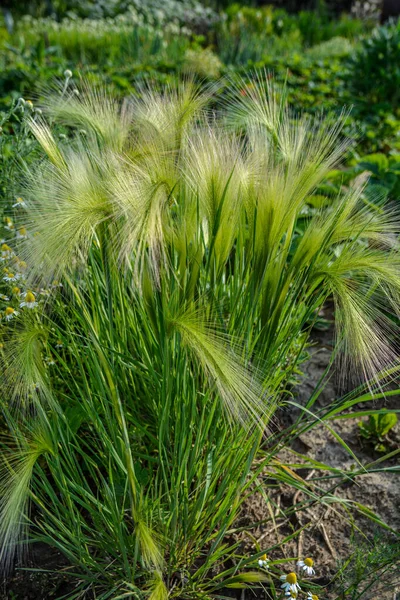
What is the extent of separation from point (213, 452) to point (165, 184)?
0.67m

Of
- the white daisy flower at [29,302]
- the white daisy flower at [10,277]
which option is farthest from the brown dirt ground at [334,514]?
the white daisy flower at [10,277]

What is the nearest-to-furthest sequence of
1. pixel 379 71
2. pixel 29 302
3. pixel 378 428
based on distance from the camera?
pixel 29 302 < pixel 378 428 < pixel 379 71

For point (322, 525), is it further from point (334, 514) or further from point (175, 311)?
point (175, 311)

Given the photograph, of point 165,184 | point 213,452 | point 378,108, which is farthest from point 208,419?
point 378,108

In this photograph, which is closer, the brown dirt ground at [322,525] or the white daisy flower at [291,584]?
the white daisy flower at [291,584]

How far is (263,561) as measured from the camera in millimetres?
1555

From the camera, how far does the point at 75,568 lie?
168cm

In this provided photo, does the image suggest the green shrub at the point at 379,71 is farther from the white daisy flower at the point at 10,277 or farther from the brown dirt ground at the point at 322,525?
the white daisy flower at the point at 10,277

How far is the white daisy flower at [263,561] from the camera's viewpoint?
1544mm

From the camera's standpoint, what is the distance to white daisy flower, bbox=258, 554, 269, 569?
5.07 ft

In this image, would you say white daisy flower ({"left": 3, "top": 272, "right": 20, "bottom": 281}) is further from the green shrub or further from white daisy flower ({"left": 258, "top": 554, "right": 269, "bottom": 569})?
the green shrub

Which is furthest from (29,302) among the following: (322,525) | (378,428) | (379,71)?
(379,71)

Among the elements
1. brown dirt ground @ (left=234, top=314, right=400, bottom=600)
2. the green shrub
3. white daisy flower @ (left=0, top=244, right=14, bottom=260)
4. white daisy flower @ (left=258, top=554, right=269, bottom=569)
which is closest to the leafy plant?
brown dirt ground @ (left=234, top=314, right=400, bottom=600)

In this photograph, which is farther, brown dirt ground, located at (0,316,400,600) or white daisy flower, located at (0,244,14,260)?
white daisy flower, located at (0,244,14,260)
